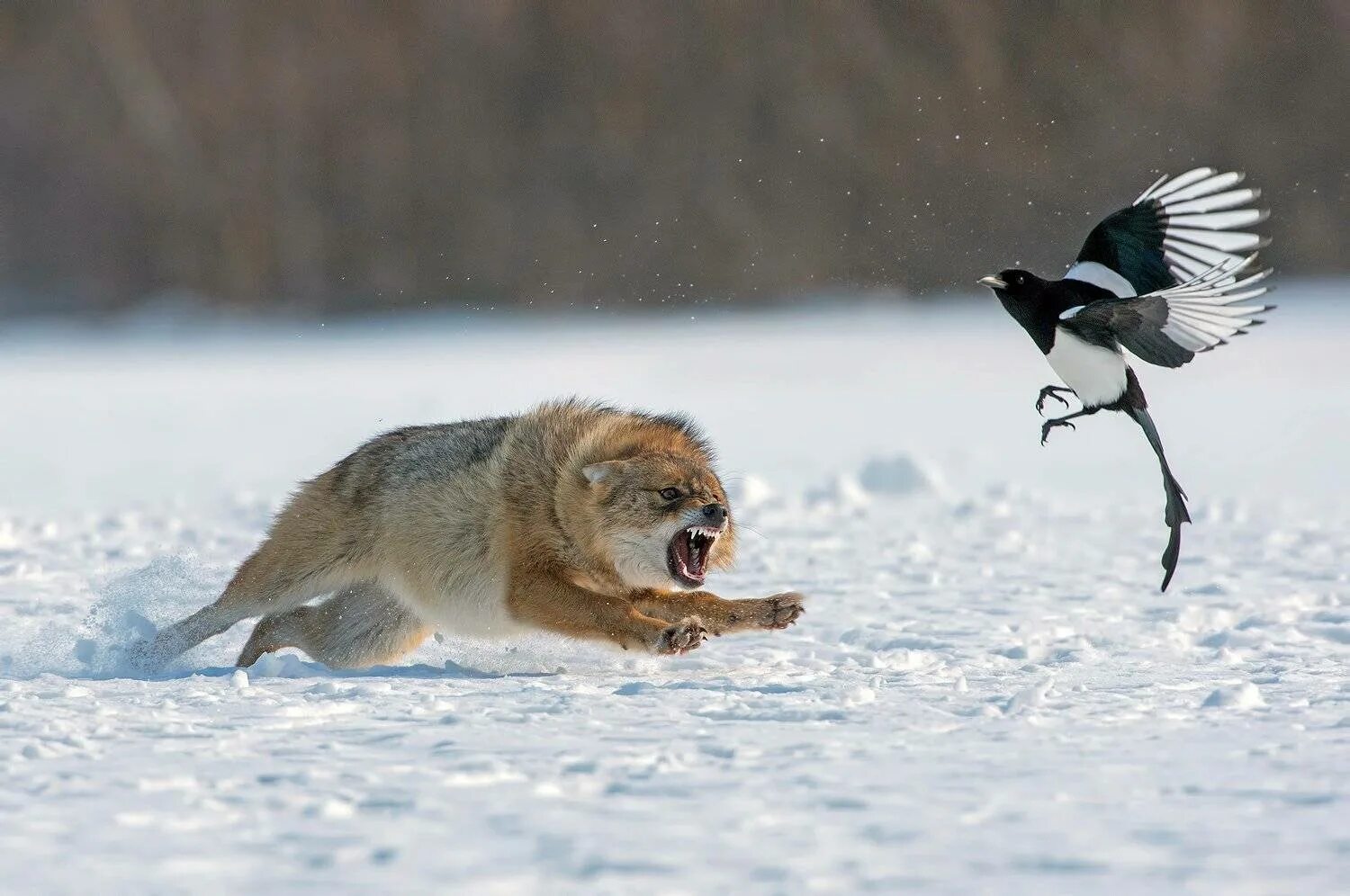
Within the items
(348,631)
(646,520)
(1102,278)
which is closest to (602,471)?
(646,520)

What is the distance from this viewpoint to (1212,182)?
541 cm

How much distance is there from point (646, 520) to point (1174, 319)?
1822 mm

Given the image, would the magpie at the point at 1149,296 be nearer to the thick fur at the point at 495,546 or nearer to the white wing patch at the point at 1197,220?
the white wing patch at the point at 1197,220

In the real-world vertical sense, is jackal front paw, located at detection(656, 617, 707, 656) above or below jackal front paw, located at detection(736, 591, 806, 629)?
below

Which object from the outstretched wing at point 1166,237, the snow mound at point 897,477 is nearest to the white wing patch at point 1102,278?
the outstretched wing at point 1166,237

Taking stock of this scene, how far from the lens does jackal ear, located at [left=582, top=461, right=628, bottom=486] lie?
5.48 m

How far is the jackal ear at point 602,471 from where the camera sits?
18.0 feet

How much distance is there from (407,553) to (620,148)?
79.7 feet

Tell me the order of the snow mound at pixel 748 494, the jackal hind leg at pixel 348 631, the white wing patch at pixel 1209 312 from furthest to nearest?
the snow mound at pixel 748 494, the jackal hind leg at pixel 348 631, the white wing patch at pixel 1209 312

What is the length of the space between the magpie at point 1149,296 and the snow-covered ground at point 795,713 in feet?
2.97

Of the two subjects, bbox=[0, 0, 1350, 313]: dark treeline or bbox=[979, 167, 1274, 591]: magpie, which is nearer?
bbox=[979, 167, 1274, 591]: magpie

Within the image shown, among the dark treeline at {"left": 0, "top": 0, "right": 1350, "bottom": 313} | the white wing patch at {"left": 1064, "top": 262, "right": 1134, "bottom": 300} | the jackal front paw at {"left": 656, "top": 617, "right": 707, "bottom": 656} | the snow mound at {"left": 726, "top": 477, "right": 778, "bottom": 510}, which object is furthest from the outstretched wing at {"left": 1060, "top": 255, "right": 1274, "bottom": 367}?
the dark treeline at {"left": 0, "top": 0, "right": 1350, "bottom": 313}

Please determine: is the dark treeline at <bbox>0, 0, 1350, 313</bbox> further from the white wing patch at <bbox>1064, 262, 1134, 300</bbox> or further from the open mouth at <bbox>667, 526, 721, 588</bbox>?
the open mouth at <bbox>667, 526, 721, 588</bbox>

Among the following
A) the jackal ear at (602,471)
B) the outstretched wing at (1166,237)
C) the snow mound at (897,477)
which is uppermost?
the outstretched wing at (1166,237)
